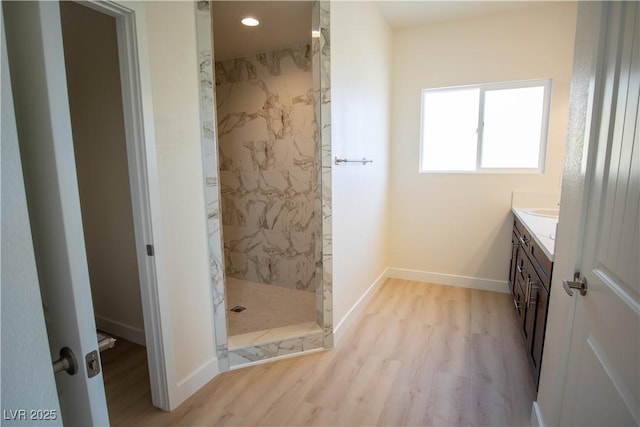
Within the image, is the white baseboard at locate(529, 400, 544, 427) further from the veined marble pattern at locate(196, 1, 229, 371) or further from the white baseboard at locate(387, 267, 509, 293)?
the white baseboard at locate(387, 267, 509, 293)

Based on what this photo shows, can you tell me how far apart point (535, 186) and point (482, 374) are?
1.99m

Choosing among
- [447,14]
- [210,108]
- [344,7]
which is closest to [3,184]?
[210,108]

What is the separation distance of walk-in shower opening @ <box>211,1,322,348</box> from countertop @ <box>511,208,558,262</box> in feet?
5.97

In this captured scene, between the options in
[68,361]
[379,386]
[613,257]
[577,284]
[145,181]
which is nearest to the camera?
[68,361]

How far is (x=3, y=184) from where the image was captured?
0.47m

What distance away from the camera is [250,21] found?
8.81 feet

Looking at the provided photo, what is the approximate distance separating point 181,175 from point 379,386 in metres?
1.72

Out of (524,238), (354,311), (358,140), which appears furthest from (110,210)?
(524,238)

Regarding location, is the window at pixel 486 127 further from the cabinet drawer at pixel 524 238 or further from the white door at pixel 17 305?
the white door at pixel 17 305

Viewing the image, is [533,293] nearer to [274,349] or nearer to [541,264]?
[541,264]

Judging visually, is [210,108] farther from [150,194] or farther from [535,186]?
[535,186]

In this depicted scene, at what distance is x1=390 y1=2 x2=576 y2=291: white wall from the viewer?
3043mm

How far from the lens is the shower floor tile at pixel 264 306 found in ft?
9.23

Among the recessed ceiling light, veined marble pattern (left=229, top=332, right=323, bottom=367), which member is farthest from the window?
veined marble pattern (left=229, top=332, right=323, bottom=367)
